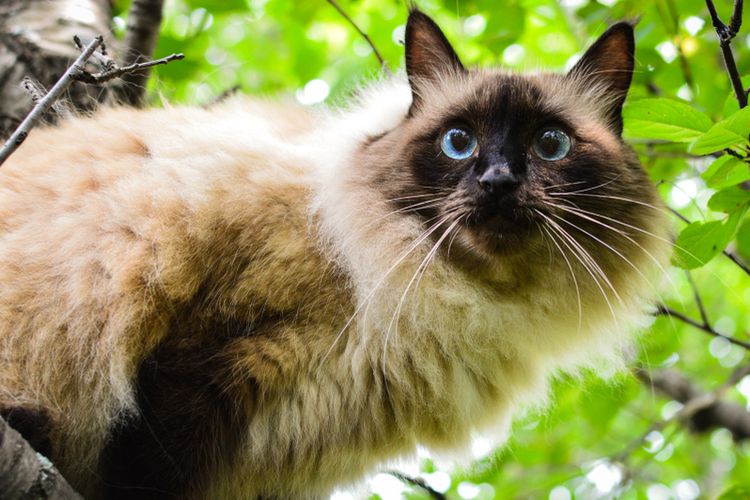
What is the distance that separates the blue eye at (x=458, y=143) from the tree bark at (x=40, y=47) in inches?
67.4

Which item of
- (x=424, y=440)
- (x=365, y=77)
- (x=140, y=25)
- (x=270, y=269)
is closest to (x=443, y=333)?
(x=424, y=440)

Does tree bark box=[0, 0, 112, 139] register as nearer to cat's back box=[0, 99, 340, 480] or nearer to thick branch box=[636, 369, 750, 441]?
cat's back box=[0, 99, 340, 480]

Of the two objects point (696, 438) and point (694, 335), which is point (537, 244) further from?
point (694, 335)

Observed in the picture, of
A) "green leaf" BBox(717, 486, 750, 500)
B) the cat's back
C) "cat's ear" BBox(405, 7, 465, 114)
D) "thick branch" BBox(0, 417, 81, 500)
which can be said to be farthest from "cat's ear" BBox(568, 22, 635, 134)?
"thick branch" BBox(0, 417, 81, 500)

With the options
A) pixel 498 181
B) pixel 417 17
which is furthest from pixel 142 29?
pixel 498 181

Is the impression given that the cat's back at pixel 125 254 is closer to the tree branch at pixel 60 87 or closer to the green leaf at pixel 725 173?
the tree branch at pixel 60 87

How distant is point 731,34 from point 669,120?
1.04ft

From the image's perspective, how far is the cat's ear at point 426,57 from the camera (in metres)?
3.19

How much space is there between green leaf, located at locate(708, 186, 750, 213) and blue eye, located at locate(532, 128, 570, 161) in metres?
0.60

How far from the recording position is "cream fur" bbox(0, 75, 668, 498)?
2613mm

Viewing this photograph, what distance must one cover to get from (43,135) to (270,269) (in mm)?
1297

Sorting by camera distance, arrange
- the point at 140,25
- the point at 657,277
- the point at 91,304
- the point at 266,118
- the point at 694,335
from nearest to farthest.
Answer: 1. the point at 91,304
2. the point at 657,277
3. the point at 266,118
4. the point at 140,25
5. the point at 694,335

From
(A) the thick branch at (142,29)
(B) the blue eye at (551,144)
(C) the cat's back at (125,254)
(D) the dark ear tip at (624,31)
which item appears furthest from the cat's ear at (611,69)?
(A) the thick branch at (142,29)

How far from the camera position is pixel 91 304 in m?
2.62
